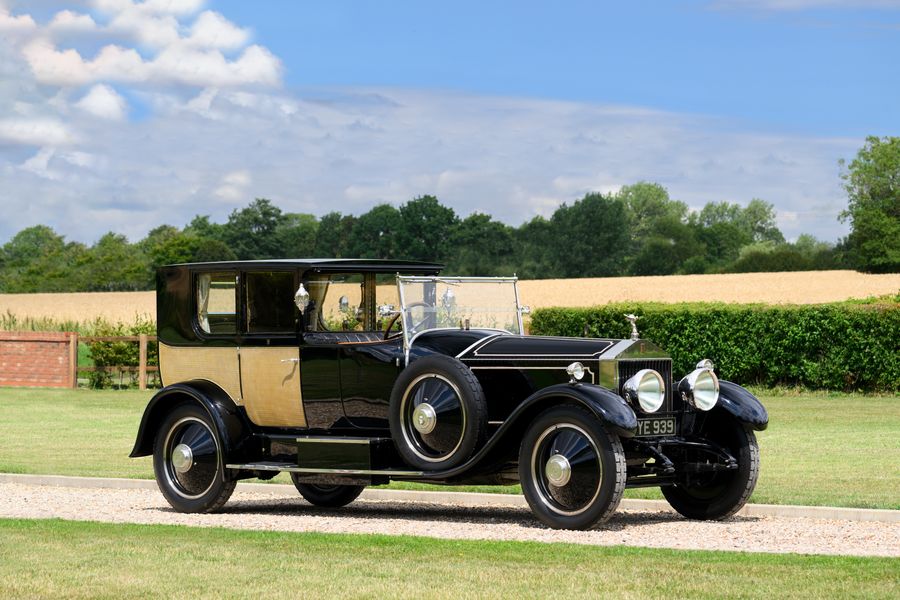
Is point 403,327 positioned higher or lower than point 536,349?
higher

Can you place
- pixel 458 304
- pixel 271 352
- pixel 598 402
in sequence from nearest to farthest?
pixel 598 402, pixel 458 304, pixel 271 352

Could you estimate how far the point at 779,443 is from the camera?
18.8 meters

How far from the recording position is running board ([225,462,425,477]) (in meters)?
11.0

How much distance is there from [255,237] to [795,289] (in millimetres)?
51278

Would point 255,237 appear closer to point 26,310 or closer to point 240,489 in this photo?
point 26,310

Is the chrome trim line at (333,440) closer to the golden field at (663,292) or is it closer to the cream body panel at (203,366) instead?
the cream body panel at (203,366)

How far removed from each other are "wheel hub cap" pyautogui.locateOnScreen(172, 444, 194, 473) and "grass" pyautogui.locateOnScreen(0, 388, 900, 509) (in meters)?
2.66

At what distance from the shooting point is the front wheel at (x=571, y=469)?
32.4 feet

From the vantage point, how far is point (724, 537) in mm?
9922

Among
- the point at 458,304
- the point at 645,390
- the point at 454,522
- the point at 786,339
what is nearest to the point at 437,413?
the point at 454,522

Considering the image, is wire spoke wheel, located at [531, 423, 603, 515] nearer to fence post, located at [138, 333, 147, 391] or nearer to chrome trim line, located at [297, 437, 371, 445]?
chrome trim line, located at [297, 437, 371, 445]

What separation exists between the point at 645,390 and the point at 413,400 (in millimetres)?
1963

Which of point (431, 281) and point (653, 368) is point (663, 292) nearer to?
point (431, 281)

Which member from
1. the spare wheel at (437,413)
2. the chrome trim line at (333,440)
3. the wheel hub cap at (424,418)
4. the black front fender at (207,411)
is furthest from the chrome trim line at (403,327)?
the black front fender at (207,411)
